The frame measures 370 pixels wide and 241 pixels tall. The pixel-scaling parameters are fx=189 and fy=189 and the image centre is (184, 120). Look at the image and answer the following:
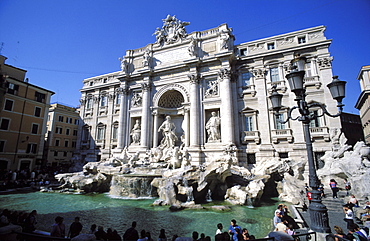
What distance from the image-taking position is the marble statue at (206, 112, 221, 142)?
1862 centimetres

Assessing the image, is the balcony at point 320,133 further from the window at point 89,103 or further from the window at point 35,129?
the window at point 35,129

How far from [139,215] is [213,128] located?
11557 mm

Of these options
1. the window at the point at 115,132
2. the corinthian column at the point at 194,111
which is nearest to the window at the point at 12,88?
the window at the point at 115,132

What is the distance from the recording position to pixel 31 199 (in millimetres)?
11977

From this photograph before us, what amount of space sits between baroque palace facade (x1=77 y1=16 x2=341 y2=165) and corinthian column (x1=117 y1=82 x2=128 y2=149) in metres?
0.12

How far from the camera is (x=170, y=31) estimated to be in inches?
915

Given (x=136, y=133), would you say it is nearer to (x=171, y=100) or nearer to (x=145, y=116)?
(x=145, y=116)

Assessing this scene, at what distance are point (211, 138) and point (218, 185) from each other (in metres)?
6.25

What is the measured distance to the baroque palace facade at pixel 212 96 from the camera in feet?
55.2

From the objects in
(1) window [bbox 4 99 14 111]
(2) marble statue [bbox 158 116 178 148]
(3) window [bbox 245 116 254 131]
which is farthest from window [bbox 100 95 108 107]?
(3) window [bbox 245 116 254 131]

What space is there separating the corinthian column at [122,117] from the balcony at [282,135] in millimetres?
16460

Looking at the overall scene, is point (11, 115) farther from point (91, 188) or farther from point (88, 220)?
point (88, 220)

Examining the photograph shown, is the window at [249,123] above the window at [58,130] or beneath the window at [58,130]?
beneath

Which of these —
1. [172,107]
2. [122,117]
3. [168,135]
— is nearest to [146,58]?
[172,107]
